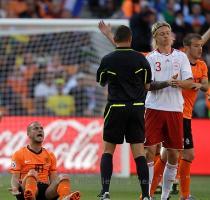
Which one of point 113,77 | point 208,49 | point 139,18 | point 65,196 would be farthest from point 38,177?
point 208,49

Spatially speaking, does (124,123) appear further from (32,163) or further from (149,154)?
(32,163)

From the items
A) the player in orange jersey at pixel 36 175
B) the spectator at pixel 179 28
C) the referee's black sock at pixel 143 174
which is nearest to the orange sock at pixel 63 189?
the player in orange jersey at pixel 36 175

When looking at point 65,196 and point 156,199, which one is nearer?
point 65,196

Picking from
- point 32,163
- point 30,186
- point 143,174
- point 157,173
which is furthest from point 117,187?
point 30,186

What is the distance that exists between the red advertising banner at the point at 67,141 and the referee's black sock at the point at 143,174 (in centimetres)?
596

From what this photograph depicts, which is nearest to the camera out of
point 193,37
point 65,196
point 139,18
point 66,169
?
point 65,196

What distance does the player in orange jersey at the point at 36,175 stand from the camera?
9836 millimetres

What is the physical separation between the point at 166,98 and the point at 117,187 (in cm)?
335

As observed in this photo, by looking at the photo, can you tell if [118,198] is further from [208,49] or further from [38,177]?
[208,49]

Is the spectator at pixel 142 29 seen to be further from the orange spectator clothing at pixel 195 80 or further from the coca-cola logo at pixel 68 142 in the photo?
the orange spectator clothing at pixel 195 80

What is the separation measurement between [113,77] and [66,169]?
245 inches

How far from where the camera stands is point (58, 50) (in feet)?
59.0

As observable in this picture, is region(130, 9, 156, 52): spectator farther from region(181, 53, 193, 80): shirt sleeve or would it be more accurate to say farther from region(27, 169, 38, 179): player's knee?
region(27, 169, 38, 179): player's knee

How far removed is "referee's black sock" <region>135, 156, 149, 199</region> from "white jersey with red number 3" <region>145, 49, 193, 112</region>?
790mm
